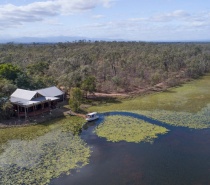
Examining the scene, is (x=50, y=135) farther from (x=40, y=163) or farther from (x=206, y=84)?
(x=206, y=84)

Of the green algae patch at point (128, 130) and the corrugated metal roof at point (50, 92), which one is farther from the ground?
the corrugated metal roof at point (50, 92)

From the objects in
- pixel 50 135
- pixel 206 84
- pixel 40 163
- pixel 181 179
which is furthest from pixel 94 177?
pixel 206 84

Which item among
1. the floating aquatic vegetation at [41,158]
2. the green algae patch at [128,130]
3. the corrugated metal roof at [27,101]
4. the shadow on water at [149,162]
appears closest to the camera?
the shadow on water at [149,162]

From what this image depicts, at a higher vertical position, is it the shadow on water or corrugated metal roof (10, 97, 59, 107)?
corrugated metal roof (10, 97, 59, 107)

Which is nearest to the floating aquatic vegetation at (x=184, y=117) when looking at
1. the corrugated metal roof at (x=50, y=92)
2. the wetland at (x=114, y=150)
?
the wetland at (x=114, y=150)

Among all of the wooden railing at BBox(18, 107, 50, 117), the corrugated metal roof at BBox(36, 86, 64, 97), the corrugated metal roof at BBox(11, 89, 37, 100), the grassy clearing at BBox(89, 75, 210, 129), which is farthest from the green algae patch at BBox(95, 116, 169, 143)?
the corrugated metal roof at BBox(11, 89, 37, 100)

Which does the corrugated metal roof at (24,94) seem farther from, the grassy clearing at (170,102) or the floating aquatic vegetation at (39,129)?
the grassy clearing at (170,102)

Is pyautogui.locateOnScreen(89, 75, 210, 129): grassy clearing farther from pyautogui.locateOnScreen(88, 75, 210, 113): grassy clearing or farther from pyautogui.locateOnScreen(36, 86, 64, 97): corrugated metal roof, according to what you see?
pyautogui.locateOnScreen(36, 86, 64, 97): corrugated metal roof
